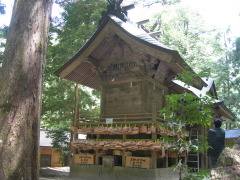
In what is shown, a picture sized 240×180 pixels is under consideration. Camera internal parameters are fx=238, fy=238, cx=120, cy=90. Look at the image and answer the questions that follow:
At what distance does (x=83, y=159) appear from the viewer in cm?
1126

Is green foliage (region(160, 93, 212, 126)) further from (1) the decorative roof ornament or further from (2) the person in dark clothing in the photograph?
(1) the decorative roof ornament

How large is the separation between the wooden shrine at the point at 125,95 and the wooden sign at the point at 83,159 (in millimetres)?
45

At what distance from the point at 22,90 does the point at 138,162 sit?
7008 mm

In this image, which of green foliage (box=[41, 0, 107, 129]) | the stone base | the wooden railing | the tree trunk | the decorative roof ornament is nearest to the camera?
the tree trunk

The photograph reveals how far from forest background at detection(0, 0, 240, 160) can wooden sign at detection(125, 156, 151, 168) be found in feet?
17.2

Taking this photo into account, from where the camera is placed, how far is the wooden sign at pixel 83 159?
36.3 ft

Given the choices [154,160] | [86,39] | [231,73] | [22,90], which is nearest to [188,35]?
[231,73]

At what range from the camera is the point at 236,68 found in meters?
Answer: 28.6

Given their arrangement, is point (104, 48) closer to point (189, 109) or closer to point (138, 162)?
point (138, 162)

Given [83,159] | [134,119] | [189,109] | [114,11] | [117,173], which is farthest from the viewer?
[114,11]

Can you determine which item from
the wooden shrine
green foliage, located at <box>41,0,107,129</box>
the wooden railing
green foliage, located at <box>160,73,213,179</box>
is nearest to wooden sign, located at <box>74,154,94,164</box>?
the wooden shrine

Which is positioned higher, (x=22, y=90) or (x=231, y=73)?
(x=231, y=73)

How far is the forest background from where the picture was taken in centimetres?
1614

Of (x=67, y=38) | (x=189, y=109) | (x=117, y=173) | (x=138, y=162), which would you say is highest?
(x=67, y=38)
